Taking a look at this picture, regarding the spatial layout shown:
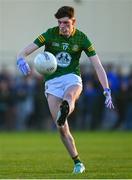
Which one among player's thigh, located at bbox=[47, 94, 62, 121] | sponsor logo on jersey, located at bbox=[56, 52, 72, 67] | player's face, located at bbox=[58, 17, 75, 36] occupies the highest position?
player's face, located at bbox=[58, 17, 75, 36]

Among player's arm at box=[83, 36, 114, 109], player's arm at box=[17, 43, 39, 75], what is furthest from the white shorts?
player's arm at box=[17, 43, 39, 75]

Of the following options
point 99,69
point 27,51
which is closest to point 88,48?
point 99,69

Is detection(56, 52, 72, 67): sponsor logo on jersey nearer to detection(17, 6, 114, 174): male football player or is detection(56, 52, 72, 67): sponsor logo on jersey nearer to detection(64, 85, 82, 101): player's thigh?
detection(17, 6, 114, 174): male football player

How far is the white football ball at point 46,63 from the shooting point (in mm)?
12547

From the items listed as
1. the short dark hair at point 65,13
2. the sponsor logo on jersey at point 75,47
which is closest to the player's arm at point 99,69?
the sponsor logo on jersey at point 75,47

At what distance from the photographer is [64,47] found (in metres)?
13.0

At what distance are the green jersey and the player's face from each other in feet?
0.46

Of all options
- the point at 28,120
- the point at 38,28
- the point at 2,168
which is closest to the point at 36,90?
the point at 28,120

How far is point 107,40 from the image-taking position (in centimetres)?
3281

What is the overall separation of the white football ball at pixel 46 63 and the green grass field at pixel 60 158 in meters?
1.52

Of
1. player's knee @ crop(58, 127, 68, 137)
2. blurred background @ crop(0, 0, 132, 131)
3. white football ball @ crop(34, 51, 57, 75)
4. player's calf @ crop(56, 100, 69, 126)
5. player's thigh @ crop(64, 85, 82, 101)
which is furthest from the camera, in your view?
blurred background @ crop(0, 0, 132, 131)

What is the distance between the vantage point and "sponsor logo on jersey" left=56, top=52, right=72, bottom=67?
42.5ft

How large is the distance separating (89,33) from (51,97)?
1956 cm

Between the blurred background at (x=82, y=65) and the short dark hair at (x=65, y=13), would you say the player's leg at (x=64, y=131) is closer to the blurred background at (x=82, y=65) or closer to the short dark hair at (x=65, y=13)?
the short dark hair at (x=65, y=13)
